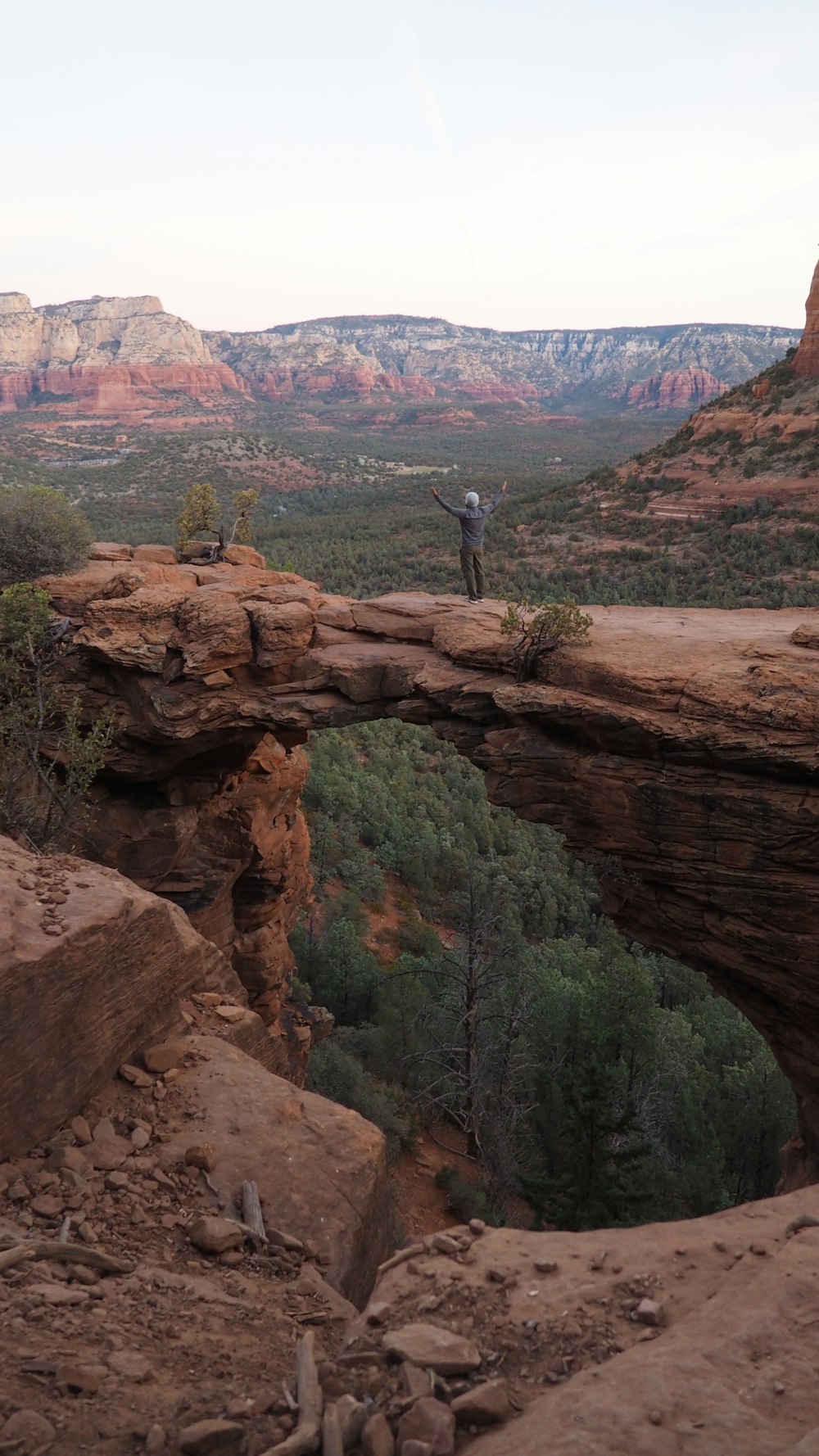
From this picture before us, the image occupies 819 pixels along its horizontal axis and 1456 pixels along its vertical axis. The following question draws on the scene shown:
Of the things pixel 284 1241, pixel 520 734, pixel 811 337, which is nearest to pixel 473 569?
pixel 520 734

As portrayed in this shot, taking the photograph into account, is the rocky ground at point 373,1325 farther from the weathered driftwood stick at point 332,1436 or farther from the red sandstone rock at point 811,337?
the red sandstone rock at point 811,337

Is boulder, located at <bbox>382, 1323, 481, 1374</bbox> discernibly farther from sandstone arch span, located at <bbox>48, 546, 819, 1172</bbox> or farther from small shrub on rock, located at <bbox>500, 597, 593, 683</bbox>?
small shrub on rock, located at <bbox>500, 597, 593, 683</bbox>

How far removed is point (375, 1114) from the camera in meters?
15.6

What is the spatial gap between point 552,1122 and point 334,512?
226 feet

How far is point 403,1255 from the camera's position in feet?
18.7

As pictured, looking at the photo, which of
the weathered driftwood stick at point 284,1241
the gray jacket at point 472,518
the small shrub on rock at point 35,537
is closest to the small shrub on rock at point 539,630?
the gray jacket at point 472,518

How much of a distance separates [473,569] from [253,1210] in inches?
405

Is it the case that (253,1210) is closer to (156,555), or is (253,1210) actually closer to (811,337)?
(156,555)

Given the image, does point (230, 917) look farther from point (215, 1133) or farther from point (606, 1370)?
point (606, 1370)

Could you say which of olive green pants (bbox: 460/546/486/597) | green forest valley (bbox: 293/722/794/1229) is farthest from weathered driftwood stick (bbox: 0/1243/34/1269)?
olive green pants (bbox: 460/546/486/597)

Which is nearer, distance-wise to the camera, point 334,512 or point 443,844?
point 443,844

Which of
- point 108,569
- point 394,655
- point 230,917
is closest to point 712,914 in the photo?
point 394,655

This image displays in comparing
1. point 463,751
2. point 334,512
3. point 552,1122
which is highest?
point 334,512

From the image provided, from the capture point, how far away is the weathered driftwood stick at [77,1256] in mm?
5402
